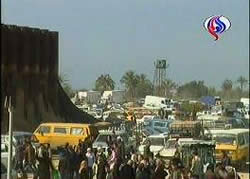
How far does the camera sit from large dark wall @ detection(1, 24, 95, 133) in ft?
27.1

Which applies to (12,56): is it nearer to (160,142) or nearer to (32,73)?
(32,73)

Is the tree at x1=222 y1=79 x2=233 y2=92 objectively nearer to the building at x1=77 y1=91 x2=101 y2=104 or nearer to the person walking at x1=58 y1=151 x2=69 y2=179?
the person walking at x1=58 y1=151 x2=69 y2=179

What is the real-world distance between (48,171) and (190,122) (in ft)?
25.3

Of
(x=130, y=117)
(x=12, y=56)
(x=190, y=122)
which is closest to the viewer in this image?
(x=12, y=56)

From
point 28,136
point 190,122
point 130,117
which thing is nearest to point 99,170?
point 28,136

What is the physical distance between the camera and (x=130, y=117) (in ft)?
67.2

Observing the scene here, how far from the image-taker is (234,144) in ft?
46.5

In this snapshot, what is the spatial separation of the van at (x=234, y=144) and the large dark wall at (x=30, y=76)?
134 inches

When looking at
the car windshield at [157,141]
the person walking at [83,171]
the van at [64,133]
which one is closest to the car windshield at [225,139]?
the car windshield at [157,141]

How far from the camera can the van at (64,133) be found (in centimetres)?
1552

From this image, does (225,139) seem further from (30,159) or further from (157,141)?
(30,159)

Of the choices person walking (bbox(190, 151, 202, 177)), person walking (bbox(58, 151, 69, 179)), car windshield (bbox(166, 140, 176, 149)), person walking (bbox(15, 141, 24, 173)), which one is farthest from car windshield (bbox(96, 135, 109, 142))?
person walking (bbox(190, 151, 202, 177))

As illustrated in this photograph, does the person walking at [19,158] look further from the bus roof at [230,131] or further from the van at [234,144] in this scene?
the bus roof at [230,131]

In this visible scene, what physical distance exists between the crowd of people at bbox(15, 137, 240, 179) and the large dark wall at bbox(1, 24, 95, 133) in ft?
2.44
